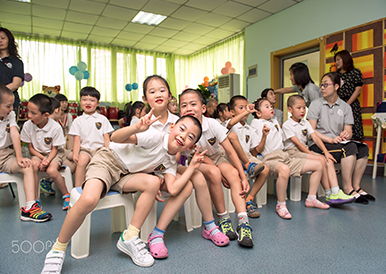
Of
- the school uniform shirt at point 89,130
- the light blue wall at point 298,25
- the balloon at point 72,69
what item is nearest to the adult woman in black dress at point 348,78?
the light blue wall at point 298,25

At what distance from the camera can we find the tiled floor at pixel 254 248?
1.08m

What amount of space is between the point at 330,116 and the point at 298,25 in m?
2.50

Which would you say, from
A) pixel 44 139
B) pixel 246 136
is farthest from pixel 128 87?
pixel 246 136

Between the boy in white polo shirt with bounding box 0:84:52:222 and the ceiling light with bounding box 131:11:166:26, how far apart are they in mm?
3549

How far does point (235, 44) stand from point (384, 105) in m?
3.51

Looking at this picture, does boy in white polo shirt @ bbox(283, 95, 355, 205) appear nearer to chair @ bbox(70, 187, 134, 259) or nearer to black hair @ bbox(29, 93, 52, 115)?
chair @ bbox(70, 187, 134, 259)

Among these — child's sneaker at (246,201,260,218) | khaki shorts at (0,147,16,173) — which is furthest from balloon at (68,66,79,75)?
child's sneaker at (246,201,260,218)

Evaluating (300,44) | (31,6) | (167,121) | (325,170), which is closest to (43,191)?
(167,121)

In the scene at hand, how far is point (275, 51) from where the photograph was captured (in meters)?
Result: 4.61

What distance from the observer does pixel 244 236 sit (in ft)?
4.18

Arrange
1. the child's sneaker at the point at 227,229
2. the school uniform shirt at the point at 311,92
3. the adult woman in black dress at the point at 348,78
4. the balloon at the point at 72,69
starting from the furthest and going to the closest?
the balloon at the point at 72,69 < the adult woman in black dress at the point at 348,78 < the school uniform shirt at the point at 311,92 < the child's sneaker at the point at 227,229

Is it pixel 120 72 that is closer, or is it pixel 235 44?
pixel 235 44

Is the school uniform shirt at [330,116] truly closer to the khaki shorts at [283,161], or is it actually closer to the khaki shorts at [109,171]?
the khaki shorts at [283,161]

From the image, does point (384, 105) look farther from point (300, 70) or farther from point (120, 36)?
point (120, 36)
